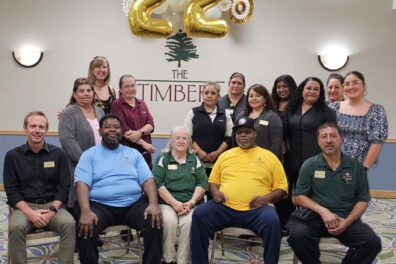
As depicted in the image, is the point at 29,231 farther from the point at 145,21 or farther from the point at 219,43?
the point at 219,43

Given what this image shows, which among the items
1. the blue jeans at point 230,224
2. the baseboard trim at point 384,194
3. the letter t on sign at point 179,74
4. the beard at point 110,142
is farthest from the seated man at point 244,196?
the baseboard trim at point 384,194

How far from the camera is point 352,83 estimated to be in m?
3.27

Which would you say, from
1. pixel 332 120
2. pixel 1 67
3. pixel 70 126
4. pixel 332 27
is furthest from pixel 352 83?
pixel 1 67

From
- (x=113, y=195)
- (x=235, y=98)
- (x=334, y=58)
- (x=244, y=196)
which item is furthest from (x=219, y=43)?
(x=113, y=195)

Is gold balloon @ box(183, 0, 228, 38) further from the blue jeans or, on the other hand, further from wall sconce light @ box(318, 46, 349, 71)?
the blue jeans

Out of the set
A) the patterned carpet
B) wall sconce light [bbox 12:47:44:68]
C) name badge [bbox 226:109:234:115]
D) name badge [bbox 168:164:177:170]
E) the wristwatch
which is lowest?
the patterned carpet

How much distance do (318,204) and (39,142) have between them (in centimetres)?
200

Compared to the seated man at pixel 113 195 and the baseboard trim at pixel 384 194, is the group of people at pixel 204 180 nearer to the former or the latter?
the seated man at pixel 113 195

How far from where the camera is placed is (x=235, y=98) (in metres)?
4.08

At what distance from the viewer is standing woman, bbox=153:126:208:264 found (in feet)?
9.81

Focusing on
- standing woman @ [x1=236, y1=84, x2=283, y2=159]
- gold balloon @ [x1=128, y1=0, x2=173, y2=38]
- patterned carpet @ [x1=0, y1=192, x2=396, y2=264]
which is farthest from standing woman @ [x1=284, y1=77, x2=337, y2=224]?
gold balloon @ [x1=128, y1=0, x2=173, y2=38]

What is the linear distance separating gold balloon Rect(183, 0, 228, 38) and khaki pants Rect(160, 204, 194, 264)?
2.50 metres

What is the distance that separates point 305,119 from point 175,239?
138 centimetres

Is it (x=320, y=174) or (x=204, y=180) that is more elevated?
(x=320, y=174)
